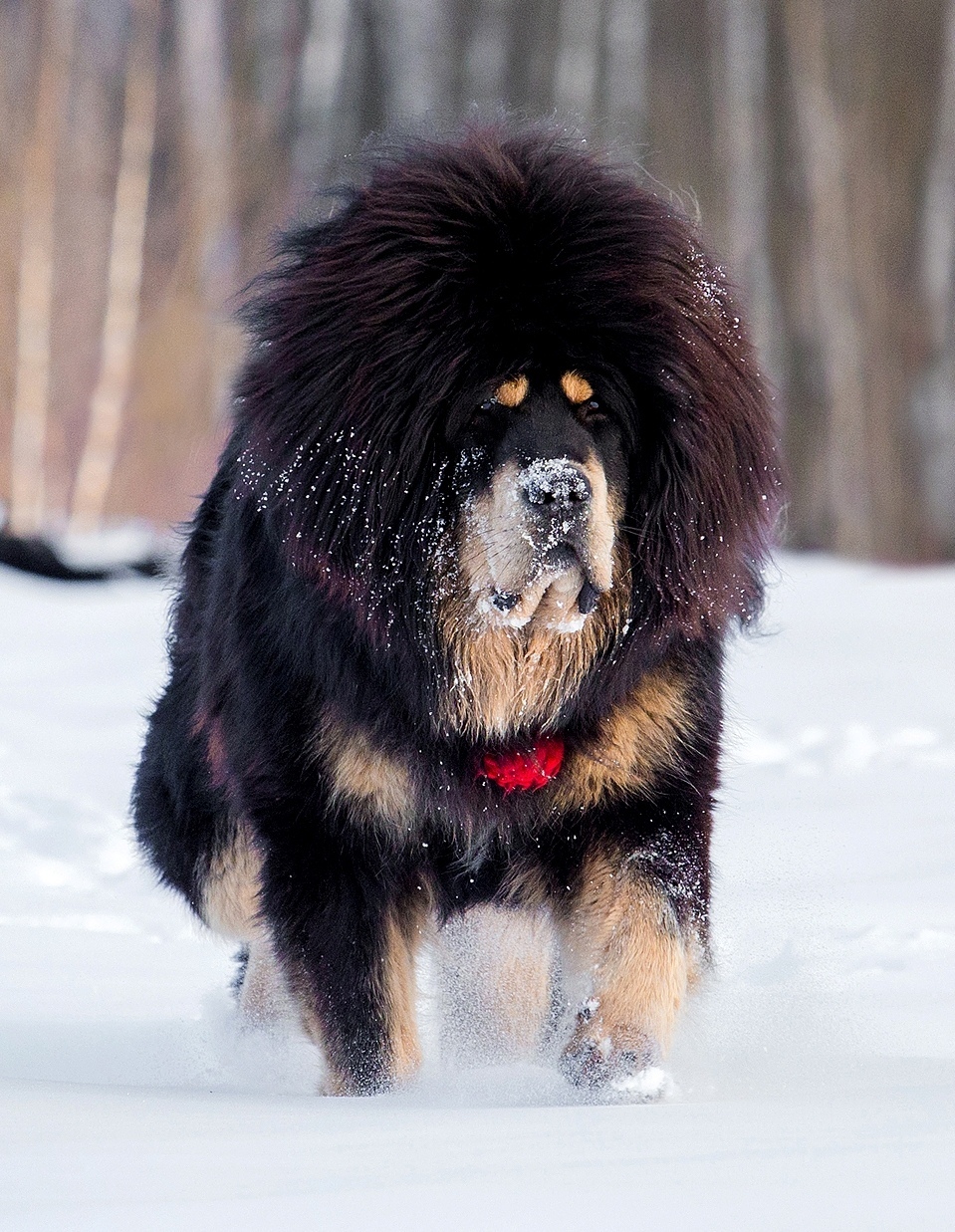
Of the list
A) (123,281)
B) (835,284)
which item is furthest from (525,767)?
(835,284)

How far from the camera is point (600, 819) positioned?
281 cm

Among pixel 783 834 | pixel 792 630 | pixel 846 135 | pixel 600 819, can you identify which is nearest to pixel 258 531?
pixel 600 819

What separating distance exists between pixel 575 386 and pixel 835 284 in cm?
1299

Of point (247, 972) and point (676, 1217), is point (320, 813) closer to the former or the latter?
point (247, 972)

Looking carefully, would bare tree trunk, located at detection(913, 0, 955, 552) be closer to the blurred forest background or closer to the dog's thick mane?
the blurred forest background

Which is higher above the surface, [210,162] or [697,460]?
[697,460]

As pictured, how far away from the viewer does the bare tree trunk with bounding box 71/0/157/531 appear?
12195 mm

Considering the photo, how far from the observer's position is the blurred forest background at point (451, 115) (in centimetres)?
1218

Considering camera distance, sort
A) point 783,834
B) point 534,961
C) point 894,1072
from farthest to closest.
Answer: point 783,834 → point 534,961 → point 894,1072

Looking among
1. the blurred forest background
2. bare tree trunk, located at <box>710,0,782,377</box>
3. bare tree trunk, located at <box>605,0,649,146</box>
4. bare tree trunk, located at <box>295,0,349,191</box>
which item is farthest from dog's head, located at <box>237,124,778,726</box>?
bare tree trunk, located at <box>605,0,649,146</box>

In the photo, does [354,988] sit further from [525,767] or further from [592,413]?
[592,413]

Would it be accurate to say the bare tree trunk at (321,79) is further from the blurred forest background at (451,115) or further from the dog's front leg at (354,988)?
the dog's front leg at (354,988)

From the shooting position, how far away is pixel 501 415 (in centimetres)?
270

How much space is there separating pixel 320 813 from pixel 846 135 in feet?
44.7
